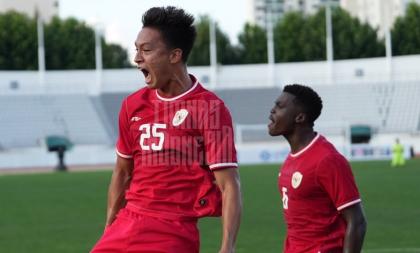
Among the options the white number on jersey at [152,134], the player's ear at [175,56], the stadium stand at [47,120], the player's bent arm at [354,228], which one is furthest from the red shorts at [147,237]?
the stadium stand at [47,120]

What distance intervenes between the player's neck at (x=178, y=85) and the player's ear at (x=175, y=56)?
0.23ft

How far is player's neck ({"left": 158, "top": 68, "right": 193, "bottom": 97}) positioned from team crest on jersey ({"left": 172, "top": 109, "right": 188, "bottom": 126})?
0.14 metres

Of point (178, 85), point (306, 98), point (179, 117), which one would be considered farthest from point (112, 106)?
point (179, 117)

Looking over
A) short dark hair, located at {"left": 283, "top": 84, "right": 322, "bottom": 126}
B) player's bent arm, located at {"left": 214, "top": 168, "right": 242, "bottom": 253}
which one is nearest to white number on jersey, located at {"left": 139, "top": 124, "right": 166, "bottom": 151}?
player's bent arm, located at {"left": 214, "top": 168, "right": 242, "bottom": 253}

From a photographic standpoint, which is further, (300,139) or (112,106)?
(112,106)

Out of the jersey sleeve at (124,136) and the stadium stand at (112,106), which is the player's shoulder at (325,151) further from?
the stadium stand at (112,106)

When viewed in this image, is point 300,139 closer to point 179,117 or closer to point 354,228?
point 354,228

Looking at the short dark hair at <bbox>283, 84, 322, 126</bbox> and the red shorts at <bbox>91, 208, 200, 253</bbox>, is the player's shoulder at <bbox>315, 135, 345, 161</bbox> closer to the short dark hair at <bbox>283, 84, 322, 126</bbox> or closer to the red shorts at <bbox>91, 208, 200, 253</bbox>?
the short dark hair at <bbox>283, 84, 322, 126</bbox>

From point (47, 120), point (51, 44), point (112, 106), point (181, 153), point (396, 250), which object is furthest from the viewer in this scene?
point (51, 44)

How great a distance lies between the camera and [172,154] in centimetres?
530

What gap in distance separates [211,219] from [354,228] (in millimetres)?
13096

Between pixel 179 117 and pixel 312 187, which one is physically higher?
pixel 179 117

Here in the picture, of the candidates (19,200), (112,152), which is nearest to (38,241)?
(19,200)

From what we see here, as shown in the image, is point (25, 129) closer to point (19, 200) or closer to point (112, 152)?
point (112, 152)
